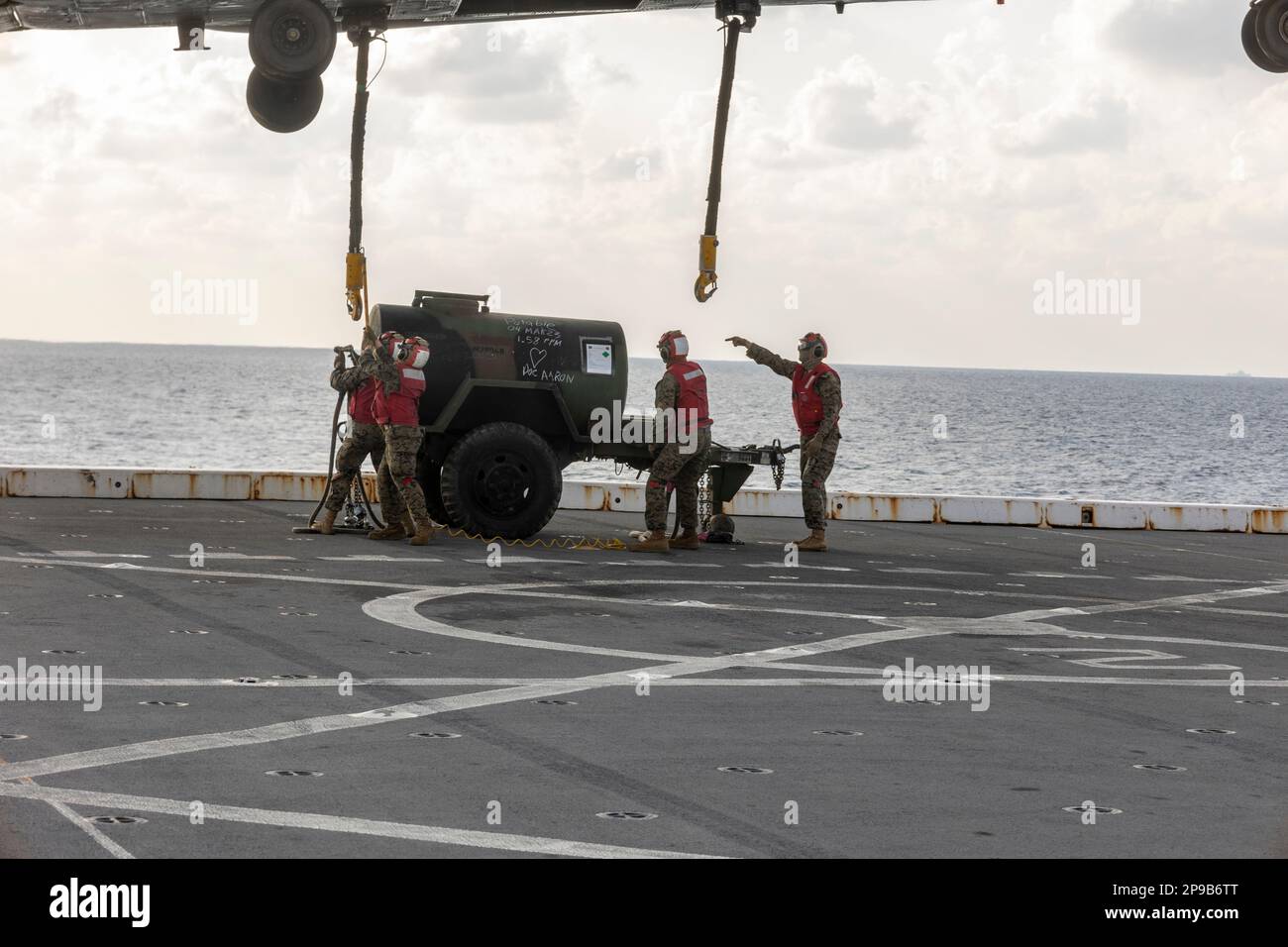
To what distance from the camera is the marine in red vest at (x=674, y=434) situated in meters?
15.1

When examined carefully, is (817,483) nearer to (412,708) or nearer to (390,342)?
(390,342)

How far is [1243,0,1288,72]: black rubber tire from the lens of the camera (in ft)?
50.5

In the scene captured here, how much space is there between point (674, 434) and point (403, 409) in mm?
2672

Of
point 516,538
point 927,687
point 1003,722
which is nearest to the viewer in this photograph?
point 1003,722

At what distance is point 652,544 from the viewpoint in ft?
49.3

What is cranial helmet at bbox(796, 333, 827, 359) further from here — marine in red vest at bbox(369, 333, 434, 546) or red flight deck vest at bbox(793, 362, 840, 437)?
marine in red vest at bbox(369, 333, 434, 546)

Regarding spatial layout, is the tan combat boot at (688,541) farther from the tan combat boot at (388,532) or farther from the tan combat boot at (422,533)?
the tan combat boot at (388,532)

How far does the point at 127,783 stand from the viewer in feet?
18.6

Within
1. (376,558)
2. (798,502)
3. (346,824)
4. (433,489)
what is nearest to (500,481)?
(433,489)

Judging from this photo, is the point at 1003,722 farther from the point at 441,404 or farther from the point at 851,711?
the point at 441,404

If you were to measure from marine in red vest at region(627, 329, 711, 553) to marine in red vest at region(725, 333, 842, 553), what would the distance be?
0.73 metres

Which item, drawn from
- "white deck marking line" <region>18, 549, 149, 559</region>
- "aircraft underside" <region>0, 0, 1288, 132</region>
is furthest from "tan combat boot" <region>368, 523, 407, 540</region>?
"aircraft underside" <region>0, 0, 1288, 132</region>
